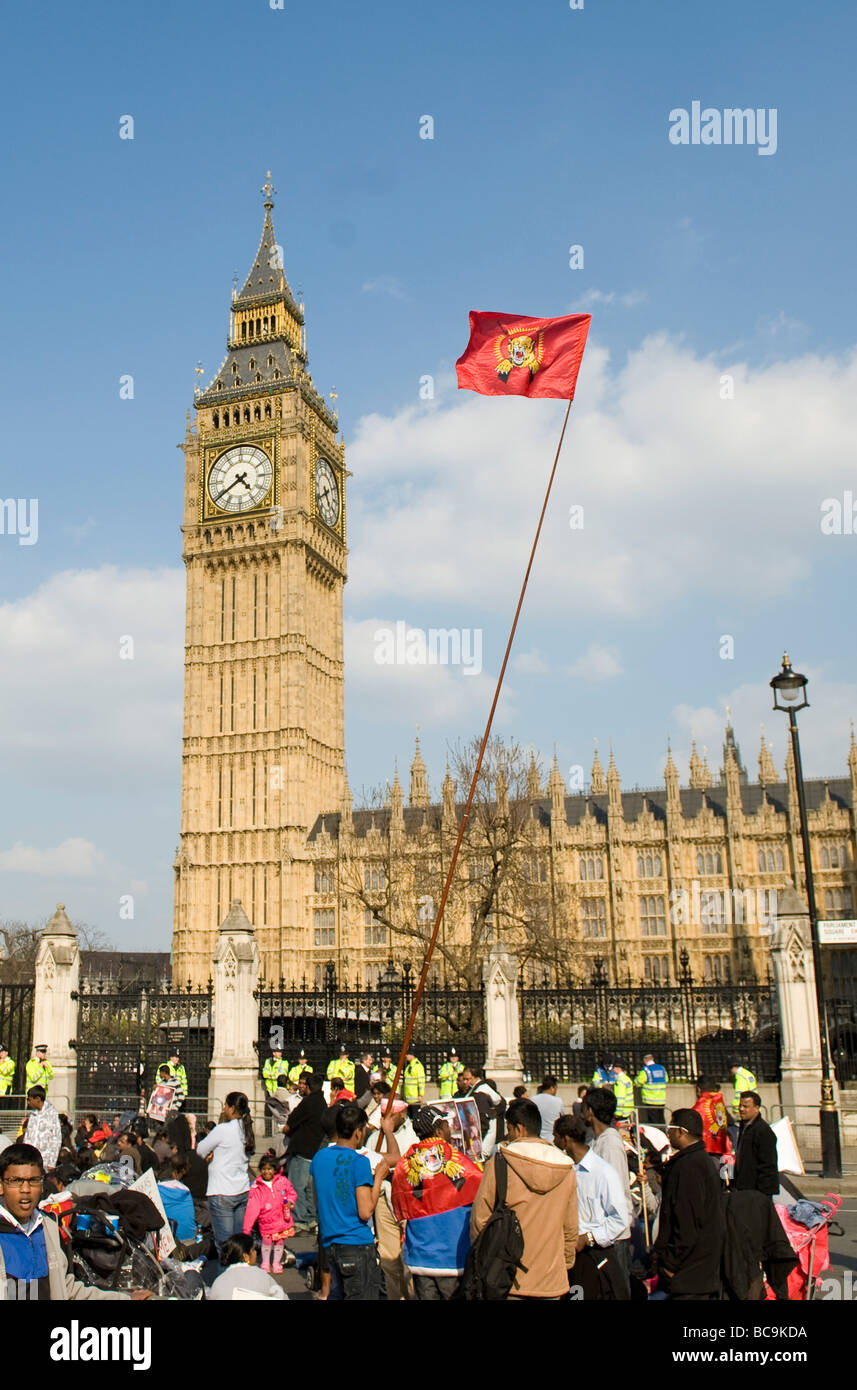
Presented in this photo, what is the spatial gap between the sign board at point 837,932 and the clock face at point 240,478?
184 feet

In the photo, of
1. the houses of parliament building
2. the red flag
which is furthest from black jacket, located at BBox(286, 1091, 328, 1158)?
the houses of parliament building

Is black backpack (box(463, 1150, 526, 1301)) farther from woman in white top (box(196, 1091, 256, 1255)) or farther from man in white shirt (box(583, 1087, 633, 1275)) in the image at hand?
woman in white top (box(196, 1091, 256, 1255))

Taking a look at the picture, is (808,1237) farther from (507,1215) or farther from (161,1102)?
(161,1102)

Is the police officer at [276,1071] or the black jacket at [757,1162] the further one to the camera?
the police officer at [276,1071]

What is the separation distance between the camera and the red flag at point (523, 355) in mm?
11531

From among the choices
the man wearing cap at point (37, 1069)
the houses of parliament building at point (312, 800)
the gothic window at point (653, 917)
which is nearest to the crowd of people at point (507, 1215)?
the man wearing cap at point (37, 1069)

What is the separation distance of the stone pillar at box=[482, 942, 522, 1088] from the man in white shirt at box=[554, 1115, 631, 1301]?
553 inches

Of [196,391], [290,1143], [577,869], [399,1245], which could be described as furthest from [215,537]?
[399,1245]

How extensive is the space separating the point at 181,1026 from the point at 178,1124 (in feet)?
44.6

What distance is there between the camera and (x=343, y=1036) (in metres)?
23.2

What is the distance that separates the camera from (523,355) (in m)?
11.5

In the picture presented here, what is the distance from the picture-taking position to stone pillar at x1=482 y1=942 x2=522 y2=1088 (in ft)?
64.8

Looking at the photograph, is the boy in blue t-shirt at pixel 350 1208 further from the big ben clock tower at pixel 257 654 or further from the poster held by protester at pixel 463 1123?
the big ben clock tower at pixel 257 654
